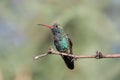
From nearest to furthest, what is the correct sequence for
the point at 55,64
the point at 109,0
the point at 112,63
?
1. the point at 112,63
2. the point at 55,64
3. the point at 109,0

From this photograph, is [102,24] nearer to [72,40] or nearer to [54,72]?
[72,40]

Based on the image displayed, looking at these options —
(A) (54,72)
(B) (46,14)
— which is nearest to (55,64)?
(A) (54,72)

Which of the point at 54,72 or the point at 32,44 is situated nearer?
the point at 54,72

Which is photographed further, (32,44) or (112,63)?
(32,44)

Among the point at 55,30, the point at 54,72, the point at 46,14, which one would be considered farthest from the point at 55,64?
the point at 46,14

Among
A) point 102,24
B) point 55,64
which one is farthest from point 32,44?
point 102,24

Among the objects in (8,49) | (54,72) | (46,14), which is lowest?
(54,72)

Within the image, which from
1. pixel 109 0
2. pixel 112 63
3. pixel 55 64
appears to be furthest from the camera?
pixel 109 0

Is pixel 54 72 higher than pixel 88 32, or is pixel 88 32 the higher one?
pixel 88 32

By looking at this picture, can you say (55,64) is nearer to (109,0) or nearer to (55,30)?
(55,30)

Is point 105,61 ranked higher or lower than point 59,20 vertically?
lower
